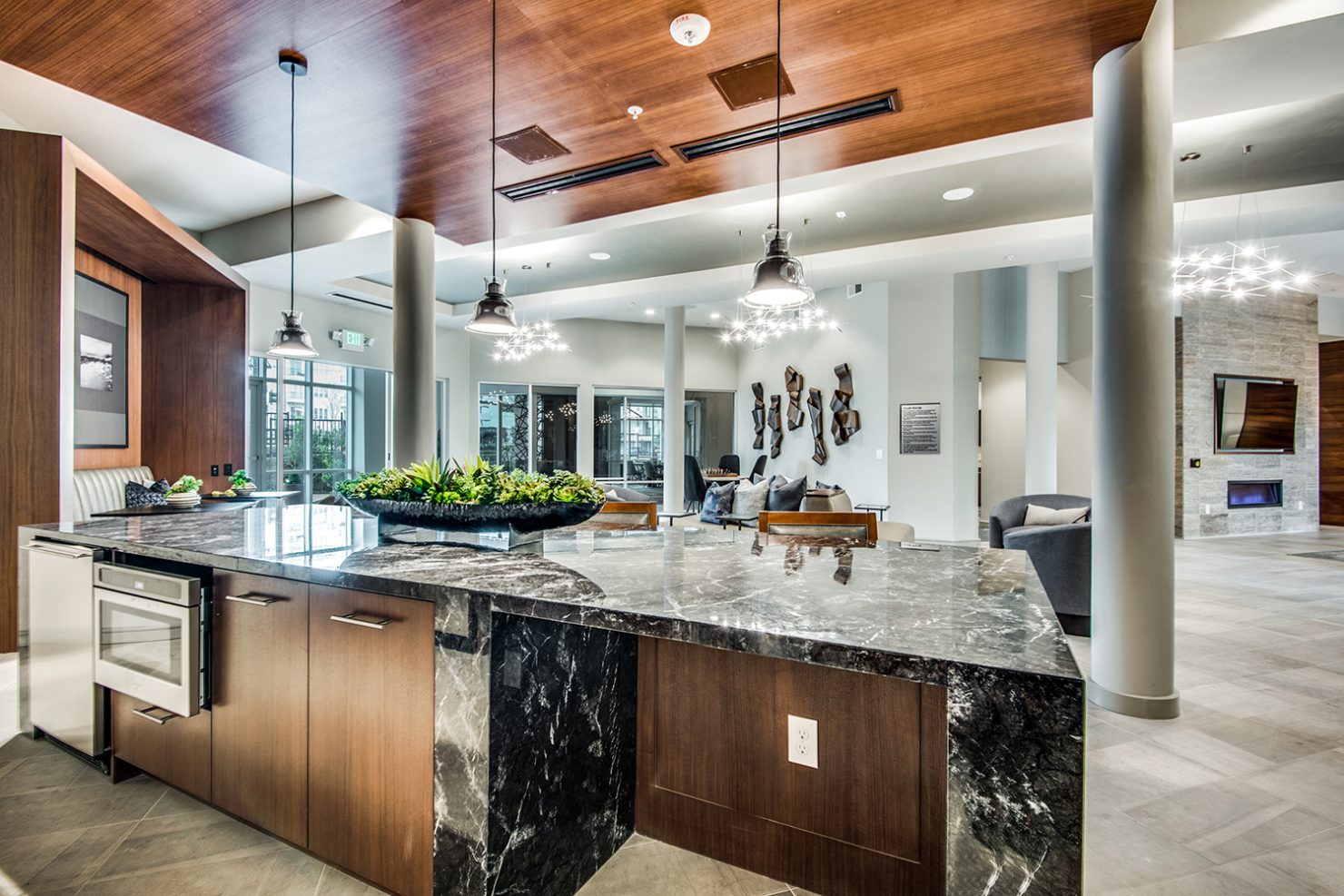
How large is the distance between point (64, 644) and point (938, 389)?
7.84 meters

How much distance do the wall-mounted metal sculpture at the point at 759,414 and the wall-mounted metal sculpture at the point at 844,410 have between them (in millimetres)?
1840

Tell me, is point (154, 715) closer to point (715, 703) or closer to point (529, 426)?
point (715, 703)

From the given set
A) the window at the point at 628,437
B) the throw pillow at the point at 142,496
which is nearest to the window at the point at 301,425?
the throw pillow at the point at 142,496

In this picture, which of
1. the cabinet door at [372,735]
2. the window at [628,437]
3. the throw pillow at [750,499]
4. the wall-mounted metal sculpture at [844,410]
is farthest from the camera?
the window at [628,437]

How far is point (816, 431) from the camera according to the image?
29.8 feet

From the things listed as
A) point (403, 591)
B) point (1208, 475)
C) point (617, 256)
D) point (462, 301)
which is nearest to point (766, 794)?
point (403, 591)

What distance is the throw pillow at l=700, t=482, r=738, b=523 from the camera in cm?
714

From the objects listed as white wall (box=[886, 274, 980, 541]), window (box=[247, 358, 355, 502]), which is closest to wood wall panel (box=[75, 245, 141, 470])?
window (box=[247, 358, 355, 502])

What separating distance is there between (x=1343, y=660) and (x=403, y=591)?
5040 millimetres

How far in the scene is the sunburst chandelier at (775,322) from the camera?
8.04 m

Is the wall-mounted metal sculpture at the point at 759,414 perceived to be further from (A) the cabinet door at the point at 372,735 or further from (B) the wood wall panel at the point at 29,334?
Answer: (A) the cabinet door at the point at 372,735

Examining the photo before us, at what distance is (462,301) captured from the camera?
9.62m

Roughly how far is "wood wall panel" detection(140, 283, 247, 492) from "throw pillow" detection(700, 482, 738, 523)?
5198 millimetres

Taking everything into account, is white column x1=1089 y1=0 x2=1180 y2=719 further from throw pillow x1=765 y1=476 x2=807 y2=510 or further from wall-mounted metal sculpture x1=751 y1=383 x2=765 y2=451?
wall-mounted metal sculpture x1=751 y1=383 x2=765 y2=451
